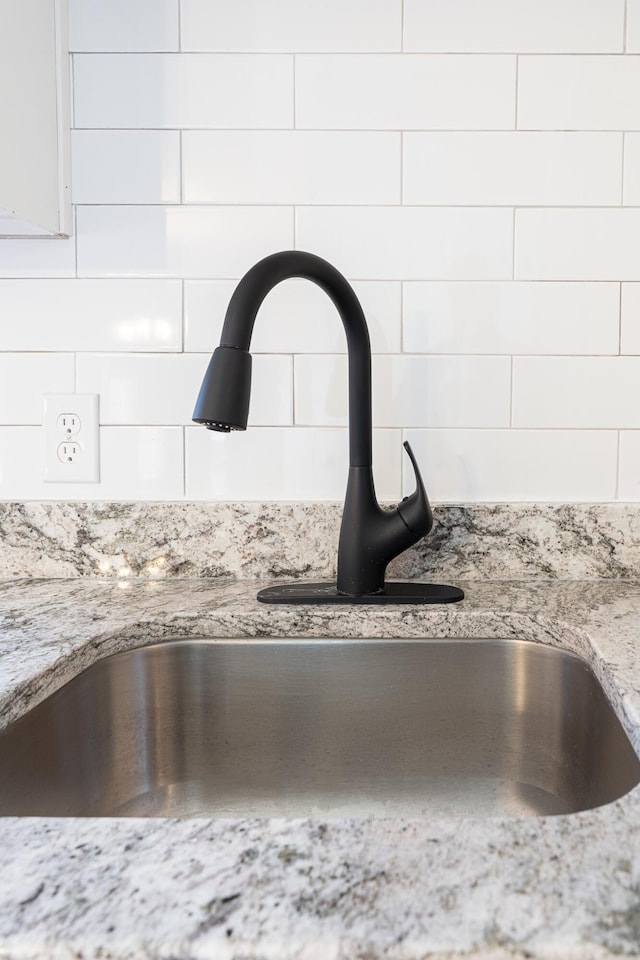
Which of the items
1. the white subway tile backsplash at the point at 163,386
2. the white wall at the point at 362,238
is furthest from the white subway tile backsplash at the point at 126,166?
the white subway tile backsplash at the point at 163,386

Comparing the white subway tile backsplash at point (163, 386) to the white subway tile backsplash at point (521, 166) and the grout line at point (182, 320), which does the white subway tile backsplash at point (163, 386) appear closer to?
the grout line at point (182, 320)

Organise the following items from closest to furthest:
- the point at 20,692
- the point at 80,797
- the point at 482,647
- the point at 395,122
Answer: the point at 20,692, the point at 80,797, the point at 482,647, the point at 395,122

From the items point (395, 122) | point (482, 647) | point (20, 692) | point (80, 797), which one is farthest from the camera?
point (395, 122)

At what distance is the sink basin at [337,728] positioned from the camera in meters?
0.75

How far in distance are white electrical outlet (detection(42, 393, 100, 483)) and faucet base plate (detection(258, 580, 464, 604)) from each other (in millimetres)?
305

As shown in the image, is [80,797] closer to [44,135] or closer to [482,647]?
[482,647]

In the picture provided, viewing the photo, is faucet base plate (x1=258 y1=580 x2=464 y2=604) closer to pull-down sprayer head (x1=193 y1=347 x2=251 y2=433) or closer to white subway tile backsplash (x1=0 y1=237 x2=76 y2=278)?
pull-down sprayer head (x1=193 y1=347 x2=251 y2=433)

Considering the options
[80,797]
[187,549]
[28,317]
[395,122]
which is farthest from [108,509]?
[395,122]

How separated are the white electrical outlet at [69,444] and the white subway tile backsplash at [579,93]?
2.25 feet

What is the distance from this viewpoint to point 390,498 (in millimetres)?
965

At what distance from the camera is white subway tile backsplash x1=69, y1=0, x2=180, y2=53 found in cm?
95

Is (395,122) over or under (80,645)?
over

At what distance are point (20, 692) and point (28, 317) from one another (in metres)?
0.56

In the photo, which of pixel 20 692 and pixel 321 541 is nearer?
pixel 20 692
